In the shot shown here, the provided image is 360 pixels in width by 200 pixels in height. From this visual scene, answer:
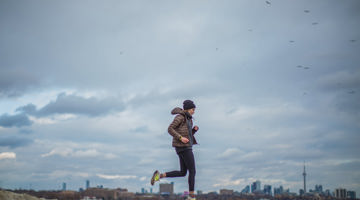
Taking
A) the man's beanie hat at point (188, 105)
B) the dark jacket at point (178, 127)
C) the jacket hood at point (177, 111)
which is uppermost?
the man's beanie hat at point (188, 105)

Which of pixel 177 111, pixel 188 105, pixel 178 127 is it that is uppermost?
pixel 188 105

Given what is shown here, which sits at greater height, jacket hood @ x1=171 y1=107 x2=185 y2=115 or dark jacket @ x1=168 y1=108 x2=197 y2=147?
jacket hood @ x1=171 y1=107 x2=185 y2=115

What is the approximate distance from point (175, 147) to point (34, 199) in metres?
5.37

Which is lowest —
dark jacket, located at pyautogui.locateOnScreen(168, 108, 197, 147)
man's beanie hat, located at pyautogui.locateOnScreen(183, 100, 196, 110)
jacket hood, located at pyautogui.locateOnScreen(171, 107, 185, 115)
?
dark jacket, located at pyautogui.locateOnScreen(168, 108, 197, 147)

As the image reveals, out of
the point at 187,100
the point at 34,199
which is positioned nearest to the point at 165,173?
the point at 187,100

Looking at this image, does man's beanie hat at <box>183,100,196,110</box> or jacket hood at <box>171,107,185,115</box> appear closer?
jacket hood at <box>171,107,185,115</box>

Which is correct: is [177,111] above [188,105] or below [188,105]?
below

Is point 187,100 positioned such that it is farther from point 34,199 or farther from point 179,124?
point 34,199

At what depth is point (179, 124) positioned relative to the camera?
14.5 m

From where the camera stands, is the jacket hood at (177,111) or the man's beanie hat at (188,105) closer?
the jacket hood at (177,111)

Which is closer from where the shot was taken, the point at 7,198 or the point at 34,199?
the point at 7,198

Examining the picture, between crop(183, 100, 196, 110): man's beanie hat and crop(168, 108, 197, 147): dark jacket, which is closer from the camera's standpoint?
crop(168, 108, 197, 147): dark jacket

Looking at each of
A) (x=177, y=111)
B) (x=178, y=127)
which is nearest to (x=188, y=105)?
(x=177, y=111)

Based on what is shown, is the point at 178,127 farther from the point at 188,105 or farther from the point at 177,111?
the point at 188,105
